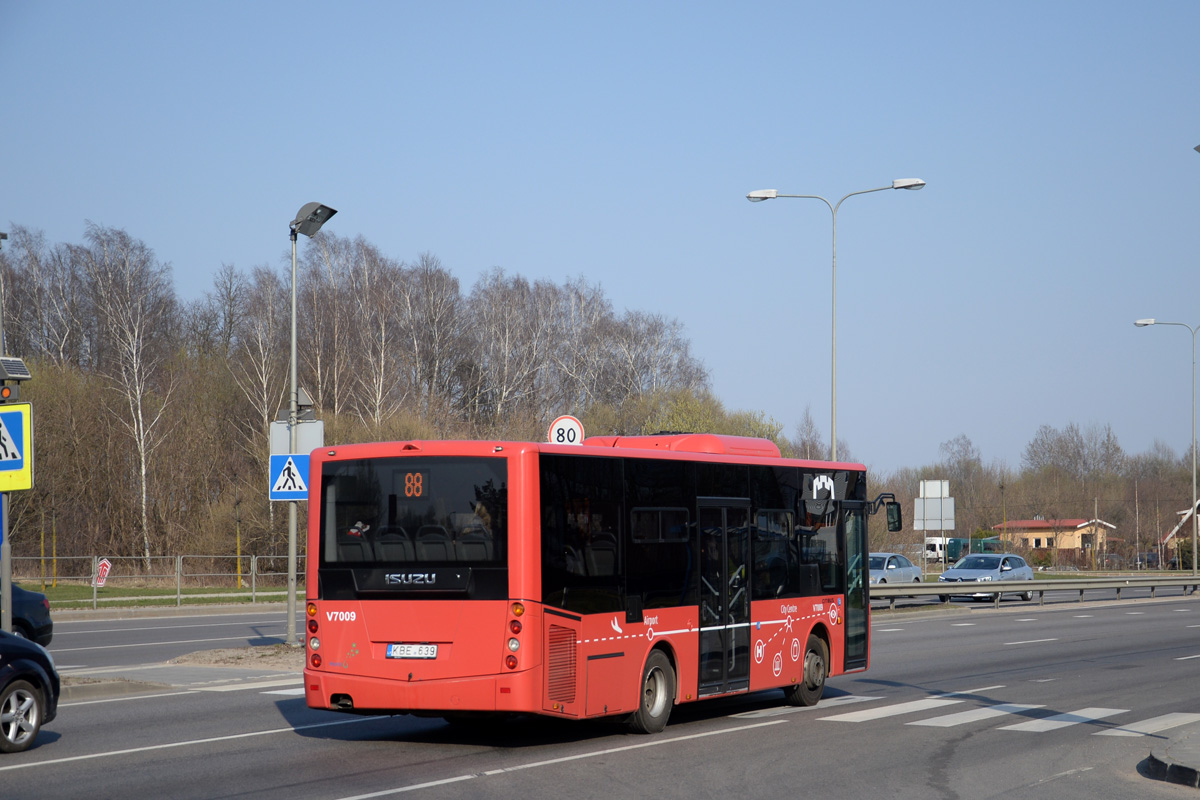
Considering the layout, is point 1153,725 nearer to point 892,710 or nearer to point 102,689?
point 892,710

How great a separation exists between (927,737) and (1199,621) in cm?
2474

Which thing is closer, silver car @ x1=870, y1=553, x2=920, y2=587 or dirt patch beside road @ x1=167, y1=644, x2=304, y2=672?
dirt patch beside road @ x1=167, y1=644, x2=304, y2=672

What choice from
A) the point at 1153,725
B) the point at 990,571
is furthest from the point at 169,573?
the point at 1153,725

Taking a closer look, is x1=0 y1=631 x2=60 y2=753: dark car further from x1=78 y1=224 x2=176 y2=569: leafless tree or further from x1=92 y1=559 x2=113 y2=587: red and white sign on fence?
x1=78 y1=224 x2=176 y2=569: leafless tree

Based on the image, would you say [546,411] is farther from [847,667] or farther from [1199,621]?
[847,667]

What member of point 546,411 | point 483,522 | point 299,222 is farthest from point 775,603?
point 546,411

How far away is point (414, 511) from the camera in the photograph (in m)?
11.2

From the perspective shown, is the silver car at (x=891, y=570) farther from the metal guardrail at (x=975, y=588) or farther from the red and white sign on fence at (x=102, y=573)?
the red and white sign on fence at (x=102, y=573)

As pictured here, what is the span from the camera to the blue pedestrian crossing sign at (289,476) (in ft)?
62.8

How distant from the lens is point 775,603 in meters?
14.2

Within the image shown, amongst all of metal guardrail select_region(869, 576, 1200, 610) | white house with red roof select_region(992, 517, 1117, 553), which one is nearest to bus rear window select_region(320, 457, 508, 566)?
metal guardrail select_region(869, 576, 1200, 610)

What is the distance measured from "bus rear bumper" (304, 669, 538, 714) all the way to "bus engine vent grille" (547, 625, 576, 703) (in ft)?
0.93

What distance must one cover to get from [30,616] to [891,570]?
3359 cm

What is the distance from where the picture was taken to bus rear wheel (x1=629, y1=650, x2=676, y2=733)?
12148 millimetres
